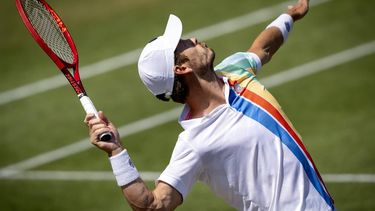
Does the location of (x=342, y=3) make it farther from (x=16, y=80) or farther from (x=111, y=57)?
(x=16, y=80)

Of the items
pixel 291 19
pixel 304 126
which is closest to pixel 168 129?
pixel 304 126

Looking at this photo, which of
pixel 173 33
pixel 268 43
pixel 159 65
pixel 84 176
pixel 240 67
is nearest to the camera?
pixel 159 65

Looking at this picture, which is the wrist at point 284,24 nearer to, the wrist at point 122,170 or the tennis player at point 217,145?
the tennis player at point 217,145

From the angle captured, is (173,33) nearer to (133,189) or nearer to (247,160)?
(247,160)

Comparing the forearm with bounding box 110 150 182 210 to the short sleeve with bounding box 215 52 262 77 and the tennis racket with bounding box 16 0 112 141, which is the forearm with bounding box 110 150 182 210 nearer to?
the tennis racket with bounding box 16 0 112 141

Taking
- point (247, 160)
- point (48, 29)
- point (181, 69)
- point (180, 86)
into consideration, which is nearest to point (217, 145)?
point (247, 160)

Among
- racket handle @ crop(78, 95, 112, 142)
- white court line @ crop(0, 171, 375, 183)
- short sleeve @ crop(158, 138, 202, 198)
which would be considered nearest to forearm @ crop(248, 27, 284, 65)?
short sleeve @ crop(158, 138, 202, 198)

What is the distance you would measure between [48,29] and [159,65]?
5.09ft

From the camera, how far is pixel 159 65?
6.51 meters

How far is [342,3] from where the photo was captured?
50.4 ft

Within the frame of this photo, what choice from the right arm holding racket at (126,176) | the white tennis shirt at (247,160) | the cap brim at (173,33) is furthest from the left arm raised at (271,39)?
the right arm holding racket at (126,176)

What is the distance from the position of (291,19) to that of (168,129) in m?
4.34

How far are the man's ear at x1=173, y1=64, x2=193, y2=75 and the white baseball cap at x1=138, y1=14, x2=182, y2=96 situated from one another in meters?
0.05

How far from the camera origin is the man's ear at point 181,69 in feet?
21.5
